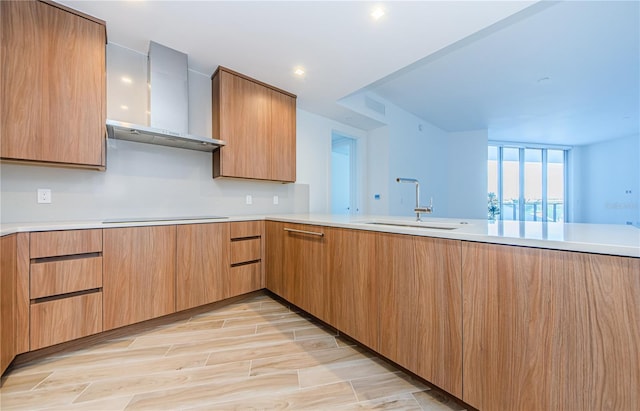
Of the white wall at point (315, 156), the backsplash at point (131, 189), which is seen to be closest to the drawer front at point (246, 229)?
the backsplash at point (131, 189)

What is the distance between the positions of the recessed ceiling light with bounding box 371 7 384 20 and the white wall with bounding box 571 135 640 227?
9164 mm

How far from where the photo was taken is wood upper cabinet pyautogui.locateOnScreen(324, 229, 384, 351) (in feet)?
4.87

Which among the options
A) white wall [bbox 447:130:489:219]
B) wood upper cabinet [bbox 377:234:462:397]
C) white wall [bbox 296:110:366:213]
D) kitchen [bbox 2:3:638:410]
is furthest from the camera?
white wall [bbox 447:130:489:219]

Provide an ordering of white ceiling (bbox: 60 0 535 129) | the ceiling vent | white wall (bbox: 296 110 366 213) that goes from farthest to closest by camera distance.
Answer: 1. the ceiling vent
2. white wall (bbox: 296 110 366 213)
3. white ceiling (bbox: 60 0 535 129)

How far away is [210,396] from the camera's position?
1271 mm

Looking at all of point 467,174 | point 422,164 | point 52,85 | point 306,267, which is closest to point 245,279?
point 306,267

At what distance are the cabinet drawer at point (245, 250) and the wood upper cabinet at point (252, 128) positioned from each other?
710 millimetres

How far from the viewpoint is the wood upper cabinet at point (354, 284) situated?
4.87 ft

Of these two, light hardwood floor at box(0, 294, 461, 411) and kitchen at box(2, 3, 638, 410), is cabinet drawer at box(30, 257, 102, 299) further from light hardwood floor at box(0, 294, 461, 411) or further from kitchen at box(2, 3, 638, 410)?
light hardwood floor at box(0, 294, 461, 411)

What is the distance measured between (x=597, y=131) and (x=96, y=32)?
9.51 meters

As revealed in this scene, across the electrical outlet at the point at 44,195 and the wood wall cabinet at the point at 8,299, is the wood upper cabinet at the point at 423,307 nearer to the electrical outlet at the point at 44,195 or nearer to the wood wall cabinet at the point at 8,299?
the wood wall cabinet at the point at 8,299

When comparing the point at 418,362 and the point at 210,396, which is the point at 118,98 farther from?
the point at 418,362

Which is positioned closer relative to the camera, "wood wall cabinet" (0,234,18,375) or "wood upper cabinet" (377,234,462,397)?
"wood upper cabinet" (377,234,462,397)

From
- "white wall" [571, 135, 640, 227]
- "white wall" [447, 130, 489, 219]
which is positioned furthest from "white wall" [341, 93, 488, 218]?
"white wall" [571, 135, 640, 227]
